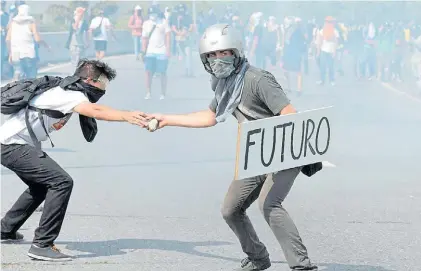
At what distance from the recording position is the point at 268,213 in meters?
6.30

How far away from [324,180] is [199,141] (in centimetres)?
400

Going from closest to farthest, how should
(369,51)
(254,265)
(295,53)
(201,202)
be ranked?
(254,265)
(201,202)
(295,53)
(369,51)

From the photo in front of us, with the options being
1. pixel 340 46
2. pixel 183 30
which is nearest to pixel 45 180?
pixel 183 30

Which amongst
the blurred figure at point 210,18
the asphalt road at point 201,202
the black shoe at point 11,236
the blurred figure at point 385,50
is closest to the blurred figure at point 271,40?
the blurred figure at point 385,50

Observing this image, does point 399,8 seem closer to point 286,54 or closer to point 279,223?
point 286,54

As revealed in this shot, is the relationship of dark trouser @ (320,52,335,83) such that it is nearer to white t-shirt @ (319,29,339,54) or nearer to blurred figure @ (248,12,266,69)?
white t-shirt @ (319,29,339,54)

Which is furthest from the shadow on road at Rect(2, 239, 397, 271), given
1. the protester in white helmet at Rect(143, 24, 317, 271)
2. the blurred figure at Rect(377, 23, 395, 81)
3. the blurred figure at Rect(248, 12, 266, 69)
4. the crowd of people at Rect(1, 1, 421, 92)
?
the blurred figure at Rect(377, 23, 395, 81)

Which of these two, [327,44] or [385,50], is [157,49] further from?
[385,50]

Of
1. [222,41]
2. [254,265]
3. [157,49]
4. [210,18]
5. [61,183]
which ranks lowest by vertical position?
[210,18]

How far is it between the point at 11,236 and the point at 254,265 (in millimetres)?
1874

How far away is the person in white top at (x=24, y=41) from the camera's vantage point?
2017 cm

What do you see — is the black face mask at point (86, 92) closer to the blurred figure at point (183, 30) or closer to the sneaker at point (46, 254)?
the sneaker at point (46, 254)

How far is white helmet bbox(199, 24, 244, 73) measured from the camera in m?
6.32

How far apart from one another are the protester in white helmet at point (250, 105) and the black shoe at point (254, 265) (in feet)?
1.12
